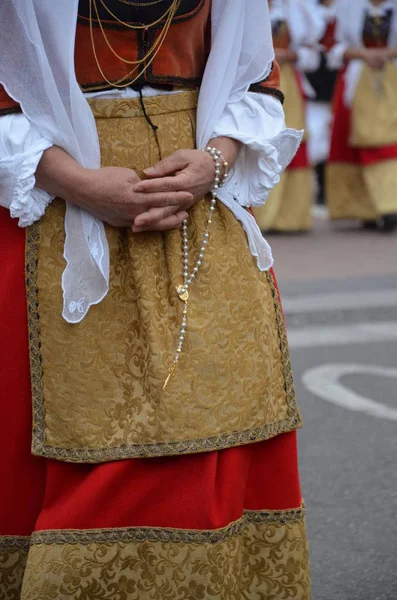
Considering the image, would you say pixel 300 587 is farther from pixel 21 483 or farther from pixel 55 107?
pixel 55 107

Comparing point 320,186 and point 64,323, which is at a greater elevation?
point 64,323

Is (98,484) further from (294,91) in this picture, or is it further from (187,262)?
(294,91)

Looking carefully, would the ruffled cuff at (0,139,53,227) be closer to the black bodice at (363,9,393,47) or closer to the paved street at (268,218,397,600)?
the paved street at (268,218,397,600)

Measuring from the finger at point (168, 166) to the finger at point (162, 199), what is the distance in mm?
59

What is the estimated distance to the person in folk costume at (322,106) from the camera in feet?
33.2

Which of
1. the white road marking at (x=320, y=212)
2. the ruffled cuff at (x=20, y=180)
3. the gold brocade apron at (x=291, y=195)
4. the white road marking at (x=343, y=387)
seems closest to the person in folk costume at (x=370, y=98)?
the gold brocade apron at (x=291, y=195)

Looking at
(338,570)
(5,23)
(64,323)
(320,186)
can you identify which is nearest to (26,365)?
(64,323)

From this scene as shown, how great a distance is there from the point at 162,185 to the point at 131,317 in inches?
10.6

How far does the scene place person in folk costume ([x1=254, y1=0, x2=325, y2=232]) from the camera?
9375 mm

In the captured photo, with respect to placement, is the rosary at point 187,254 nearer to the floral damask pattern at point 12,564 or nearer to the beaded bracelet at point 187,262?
the beaded bracelet at point 187,262

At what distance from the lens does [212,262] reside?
245cm

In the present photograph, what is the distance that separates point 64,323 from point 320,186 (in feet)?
34.4

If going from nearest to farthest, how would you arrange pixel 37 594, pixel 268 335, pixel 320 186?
pixel 37 594, pixel 268 335, pixel 320 186

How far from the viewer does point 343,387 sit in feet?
16.3
